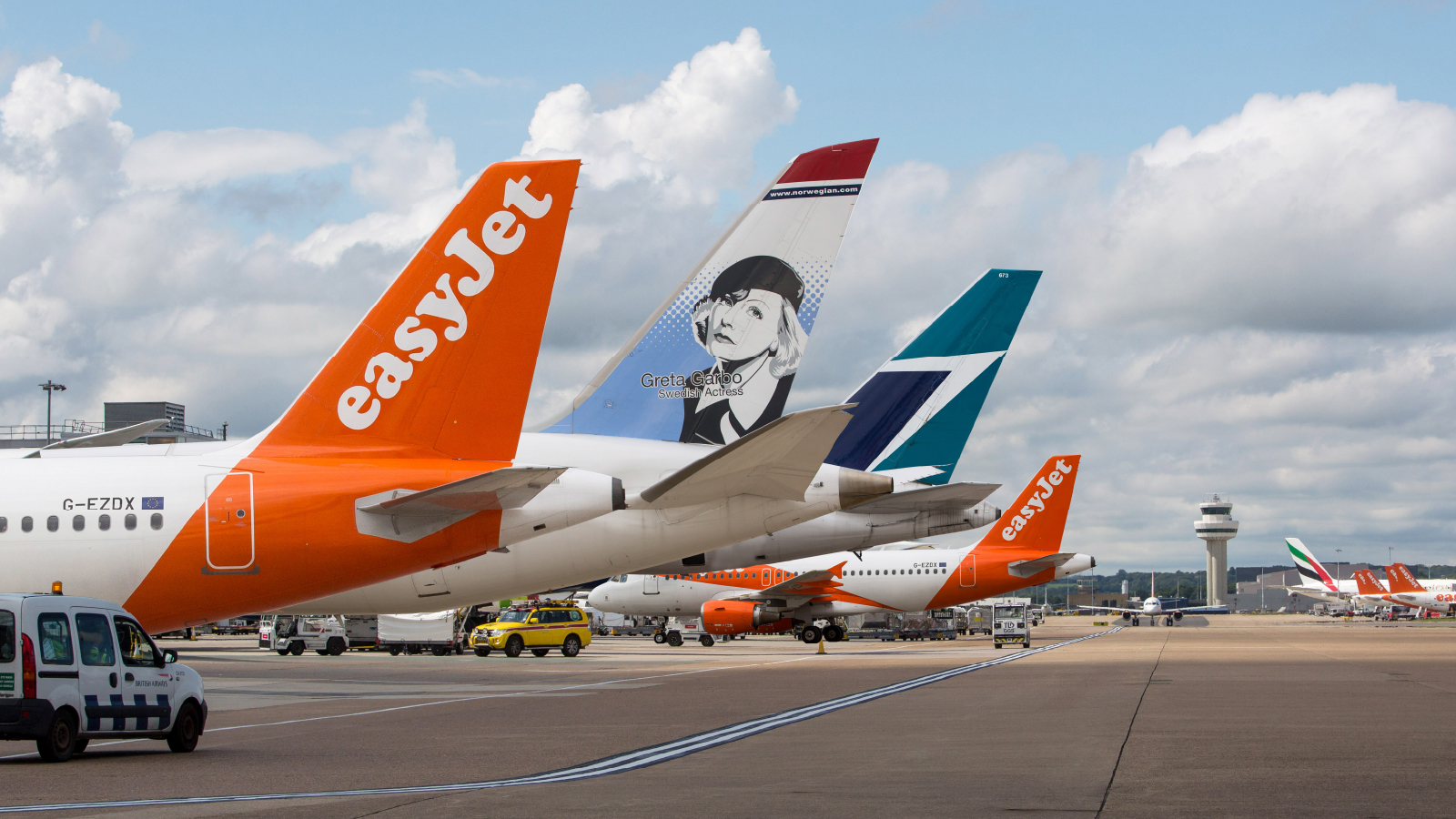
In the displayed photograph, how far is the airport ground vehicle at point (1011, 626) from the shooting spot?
5338 centimetres

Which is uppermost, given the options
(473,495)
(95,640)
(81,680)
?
(473,495)

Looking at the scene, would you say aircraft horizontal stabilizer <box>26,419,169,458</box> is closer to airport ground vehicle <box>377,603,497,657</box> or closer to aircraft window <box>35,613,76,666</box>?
aircraft window <box>35,613,76,666</box>

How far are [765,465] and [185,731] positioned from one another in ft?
25.2

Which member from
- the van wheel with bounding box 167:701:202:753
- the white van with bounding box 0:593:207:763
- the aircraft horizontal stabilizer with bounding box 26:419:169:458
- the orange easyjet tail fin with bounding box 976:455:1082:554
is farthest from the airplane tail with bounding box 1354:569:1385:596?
the white van with bounding box 0:593:207:763

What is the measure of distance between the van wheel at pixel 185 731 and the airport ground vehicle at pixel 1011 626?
1677 inches

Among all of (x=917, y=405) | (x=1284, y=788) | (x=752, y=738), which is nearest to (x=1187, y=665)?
(x=917, y=405)

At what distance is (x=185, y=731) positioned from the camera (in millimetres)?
13969

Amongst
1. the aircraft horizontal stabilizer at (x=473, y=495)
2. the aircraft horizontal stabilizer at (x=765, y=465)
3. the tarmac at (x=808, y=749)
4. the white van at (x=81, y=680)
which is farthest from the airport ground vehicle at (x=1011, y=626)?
the white van at (x=81, y=680)

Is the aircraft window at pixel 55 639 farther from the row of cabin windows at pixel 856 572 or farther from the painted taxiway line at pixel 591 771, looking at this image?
the row of cabin windows at pixel 856 572

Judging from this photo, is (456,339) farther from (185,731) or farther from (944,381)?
(944,381)

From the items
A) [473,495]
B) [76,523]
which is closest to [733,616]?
[76,523]

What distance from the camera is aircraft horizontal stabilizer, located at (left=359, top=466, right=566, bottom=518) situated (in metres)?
14.8

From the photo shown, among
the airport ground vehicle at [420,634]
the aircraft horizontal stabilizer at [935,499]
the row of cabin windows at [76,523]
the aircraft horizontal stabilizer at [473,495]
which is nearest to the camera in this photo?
the aircraft horizontal stabilizer at [473,495]

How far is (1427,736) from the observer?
48.8ft
